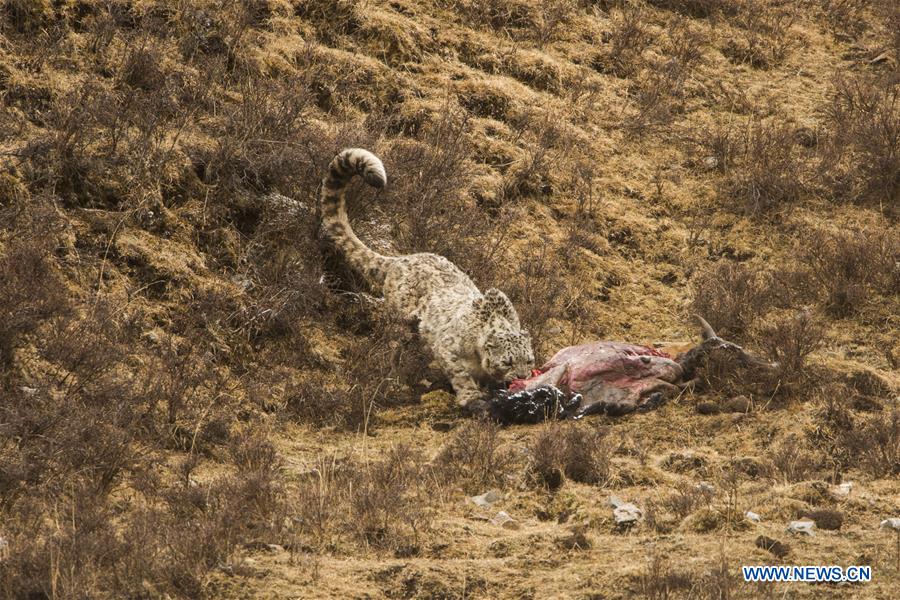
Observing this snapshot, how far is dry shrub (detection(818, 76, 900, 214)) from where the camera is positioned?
1352 centimetres

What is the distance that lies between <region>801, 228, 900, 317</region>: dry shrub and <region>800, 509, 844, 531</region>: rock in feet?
15.6

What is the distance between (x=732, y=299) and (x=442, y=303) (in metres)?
2.86

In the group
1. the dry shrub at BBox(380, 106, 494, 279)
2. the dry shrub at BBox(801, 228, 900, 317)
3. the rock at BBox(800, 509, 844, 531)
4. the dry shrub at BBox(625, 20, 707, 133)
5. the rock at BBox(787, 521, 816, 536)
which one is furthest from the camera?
the dry shrub at BBox(625, 20, 707, 133)

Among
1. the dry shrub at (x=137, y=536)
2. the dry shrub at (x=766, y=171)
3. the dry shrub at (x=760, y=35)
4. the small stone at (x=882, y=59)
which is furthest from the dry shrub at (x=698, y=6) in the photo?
the dry shrub at (x=137, y=536)

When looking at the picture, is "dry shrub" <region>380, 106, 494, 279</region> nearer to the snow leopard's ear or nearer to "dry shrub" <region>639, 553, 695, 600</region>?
the snow leopard's ear

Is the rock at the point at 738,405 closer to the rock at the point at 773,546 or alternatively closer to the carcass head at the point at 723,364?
the carcass head at the point at 723,364

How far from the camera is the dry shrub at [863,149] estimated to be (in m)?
13.5

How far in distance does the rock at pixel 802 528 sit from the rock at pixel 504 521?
151cm

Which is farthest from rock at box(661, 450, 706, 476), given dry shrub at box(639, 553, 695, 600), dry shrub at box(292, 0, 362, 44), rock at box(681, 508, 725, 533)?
dry shrub at box(292, 0, 362, 44)

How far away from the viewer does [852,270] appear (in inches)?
467

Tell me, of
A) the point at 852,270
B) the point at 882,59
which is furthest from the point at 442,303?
the point at 882,59

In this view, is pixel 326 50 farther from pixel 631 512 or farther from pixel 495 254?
pixel 631 512

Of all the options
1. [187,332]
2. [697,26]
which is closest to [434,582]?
[187,332]

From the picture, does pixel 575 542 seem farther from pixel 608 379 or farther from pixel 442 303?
pixel 442 303
